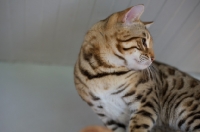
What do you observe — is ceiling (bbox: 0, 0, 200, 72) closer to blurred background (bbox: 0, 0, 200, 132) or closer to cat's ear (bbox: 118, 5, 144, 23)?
blurred background (bbox: 0, 0, 200, 132)

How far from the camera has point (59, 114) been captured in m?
1.64

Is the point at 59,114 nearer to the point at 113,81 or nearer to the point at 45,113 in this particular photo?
the point at 45,113

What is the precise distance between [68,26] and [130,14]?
42cm

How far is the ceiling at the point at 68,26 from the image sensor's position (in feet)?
5.00

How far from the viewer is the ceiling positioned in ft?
5.00

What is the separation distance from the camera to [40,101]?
167 cm

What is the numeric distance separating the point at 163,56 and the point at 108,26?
27.2 inches

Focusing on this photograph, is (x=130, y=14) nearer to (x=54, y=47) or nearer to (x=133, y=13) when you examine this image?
(x=133, y=13)

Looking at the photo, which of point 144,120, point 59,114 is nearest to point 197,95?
point 144,120

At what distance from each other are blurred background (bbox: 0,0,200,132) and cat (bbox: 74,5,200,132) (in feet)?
0.84

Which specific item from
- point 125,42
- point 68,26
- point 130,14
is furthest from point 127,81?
point 68,26

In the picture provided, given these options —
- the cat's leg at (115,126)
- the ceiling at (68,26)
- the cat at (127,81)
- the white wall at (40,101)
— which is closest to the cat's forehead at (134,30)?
the cat at (127,81)

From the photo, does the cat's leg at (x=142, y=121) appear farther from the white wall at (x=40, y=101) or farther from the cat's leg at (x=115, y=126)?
the white wall at (x=40, y=101)

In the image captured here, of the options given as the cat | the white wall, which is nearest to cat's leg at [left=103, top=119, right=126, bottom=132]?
the cat
